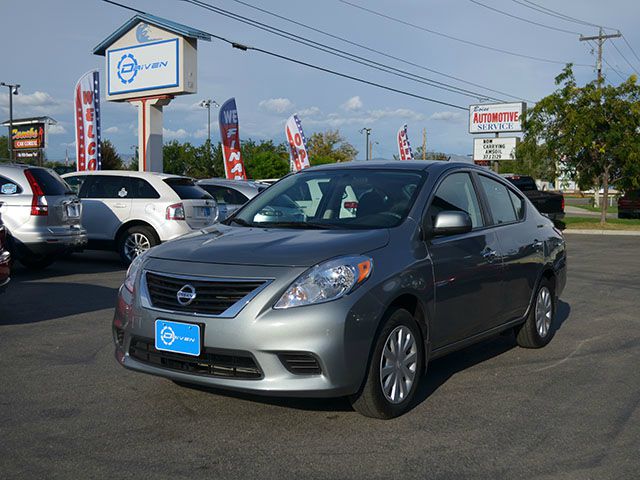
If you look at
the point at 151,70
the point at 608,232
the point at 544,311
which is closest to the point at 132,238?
the point at 544,311

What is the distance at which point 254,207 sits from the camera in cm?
591

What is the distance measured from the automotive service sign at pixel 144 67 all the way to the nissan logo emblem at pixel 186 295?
19.6m

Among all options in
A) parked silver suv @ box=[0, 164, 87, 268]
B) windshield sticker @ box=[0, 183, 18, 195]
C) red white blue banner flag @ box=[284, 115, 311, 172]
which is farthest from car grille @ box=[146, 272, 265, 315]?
red white blue banner flag @ box=[284, 115, 311, 172]

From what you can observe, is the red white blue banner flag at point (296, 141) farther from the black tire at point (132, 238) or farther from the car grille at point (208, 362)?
the car grille at point (208, 362)

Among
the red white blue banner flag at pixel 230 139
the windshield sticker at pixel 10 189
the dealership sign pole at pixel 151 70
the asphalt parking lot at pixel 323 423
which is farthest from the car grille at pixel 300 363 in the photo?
the red white blue banner flag at pixel 230 139

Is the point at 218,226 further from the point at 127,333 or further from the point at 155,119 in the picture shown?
the point at 155,119

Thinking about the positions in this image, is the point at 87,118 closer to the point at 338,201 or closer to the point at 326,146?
the point at 338,201

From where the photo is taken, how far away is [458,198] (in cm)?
575

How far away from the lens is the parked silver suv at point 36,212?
10703 millimetres

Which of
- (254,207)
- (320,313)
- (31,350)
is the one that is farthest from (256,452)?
(31,350)

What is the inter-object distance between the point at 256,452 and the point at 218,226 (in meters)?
2.03

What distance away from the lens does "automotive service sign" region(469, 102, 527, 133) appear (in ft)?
157

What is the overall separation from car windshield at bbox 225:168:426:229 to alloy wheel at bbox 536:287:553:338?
6.77 feet

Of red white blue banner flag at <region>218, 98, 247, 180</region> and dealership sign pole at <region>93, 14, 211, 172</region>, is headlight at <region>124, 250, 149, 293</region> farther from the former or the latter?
red white blue banner flag at <region>218, 98, 247, 180</region>
